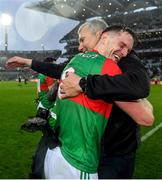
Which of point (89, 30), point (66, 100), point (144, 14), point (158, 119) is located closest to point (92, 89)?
point (66, 100)

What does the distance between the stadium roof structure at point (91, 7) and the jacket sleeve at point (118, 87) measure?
72089 millimetres

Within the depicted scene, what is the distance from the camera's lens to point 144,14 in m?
77.4

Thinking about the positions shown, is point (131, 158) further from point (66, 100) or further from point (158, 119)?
point (158, 119)

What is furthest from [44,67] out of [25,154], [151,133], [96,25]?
[151,133]

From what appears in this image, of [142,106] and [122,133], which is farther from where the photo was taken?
[122,133]

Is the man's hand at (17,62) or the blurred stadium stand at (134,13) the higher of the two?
the man's hand at (17,62)

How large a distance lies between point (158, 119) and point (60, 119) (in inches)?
482

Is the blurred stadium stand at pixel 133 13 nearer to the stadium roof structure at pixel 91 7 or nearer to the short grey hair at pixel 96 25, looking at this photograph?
the stadium roof structure at pixel 91 7

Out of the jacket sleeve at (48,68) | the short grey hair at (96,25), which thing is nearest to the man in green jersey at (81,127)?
the short grey hair at (96,25)

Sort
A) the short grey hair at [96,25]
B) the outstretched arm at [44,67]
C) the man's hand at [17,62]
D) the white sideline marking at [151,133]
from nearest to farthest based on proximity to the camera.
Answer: the short grey hair at [96,25], the man's hand at [17,62], the outstretched arm at [44,67], the white sideline marking at [151,133]

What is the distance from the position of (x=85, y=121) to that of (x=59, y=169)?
1.06 ft

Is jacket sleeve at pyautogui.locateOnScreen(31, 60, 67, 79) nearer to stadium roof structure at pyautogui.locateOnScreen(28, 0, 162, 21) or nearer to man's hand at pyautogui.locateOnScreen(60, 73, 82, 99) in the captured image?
man's hand at pyautogui.locateOnScreen(60, 73, 82, 99)

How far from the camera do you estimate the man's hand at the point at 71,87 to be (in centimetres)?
227

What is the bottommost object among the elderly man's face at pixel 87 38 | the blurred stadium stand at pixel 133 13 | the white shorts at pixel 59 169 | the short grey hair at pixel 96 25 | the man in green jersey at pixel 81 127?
the blurred stadium stand at pixel 133 13
